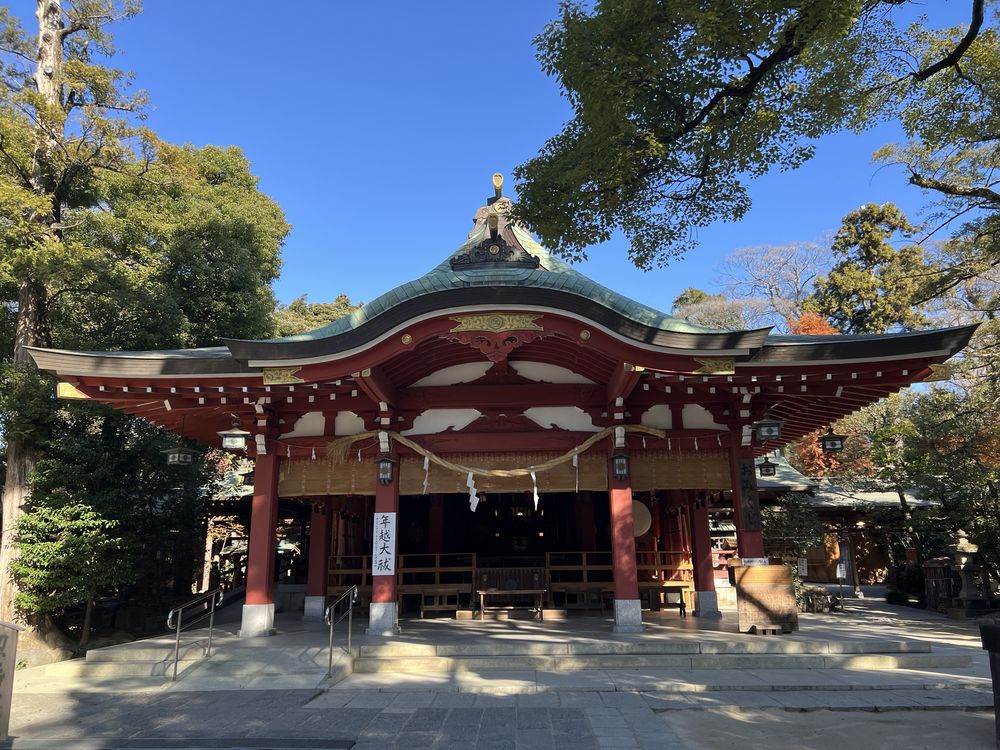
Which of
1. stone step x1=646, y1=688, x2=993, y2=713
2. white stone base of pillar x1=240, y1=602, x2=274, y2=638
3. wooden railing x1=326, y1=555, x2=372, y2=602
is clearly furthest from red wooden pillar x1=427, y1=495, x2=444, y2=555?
stone step x1=646, y1=688, x2=993, y2=713

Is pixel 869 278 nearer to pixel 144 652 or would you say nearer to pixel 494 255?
pixel 494 255

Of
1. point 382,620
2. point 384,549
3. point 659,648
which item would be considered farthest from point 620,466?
point 382,620

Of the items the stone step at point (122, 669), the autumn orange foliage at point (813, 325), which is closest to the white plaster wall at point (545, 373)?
the stone step at point (122, 669)

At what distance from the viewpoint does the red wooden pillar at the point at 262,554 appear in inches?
346

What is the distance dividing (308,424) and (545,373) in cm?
383

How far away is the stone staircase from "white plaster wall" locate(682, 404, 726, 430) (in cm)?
305

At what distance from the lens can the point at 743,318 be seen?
105 ft

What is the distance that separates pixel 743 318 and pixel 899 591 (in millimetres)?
18099

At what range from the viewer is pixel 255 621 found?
8781 millimetres

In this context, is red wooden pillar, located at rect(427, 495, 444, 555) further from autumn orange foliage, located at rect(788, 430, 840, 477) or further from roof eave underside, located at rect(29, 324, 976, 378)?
autumn orange foliage, located at rect(788, 430, 840, 477)

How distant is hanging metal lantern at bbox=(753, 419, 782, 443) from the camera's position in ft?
28.0

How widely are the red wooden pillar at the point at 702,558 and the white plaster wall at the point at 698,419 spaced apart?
223 cm

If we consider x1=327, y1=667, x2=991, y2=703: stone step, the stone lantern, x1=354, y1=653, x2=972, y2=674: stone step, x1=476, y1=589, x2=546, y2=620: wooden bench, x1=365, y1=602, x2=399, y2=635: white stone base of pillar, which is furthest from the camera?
the stone lantern

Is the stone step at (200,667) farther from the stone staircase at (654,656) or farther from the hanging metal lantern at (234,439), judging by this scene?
the hanging metal lantern at (234,439)
